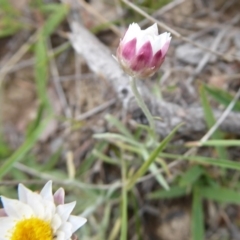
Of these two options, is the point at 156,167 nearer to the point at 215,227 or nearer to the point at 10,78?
the point at 215,227

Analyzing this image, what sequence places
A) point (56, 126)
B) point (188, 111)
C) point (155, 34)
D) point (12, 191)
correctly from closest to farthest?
point (155, 34) → point (188, 111) → point (12, 191) → point (56, 126)

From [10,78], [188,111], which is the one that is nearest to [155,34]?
[188,111]

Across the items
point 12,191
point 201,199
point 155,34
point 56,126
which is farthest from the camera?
point 56,126

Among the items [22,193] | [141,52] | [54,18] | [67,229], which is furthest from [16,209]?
[54,18]

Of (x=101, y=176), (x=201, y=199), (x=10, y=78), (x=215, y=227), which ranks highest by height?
(x=10, y=78)

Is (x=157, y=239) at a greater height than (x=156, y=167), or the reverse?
(x=156, y=167)

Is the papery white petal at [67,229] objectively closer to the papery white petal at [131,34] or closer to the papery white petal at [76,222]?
the papery white petal at [76,222]

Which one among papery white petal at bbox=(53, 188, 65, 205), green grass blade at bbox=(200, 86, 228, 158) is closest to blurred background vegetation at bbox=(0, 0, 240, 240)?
green grass blade at bbox=(200, 86, 228, 158)
